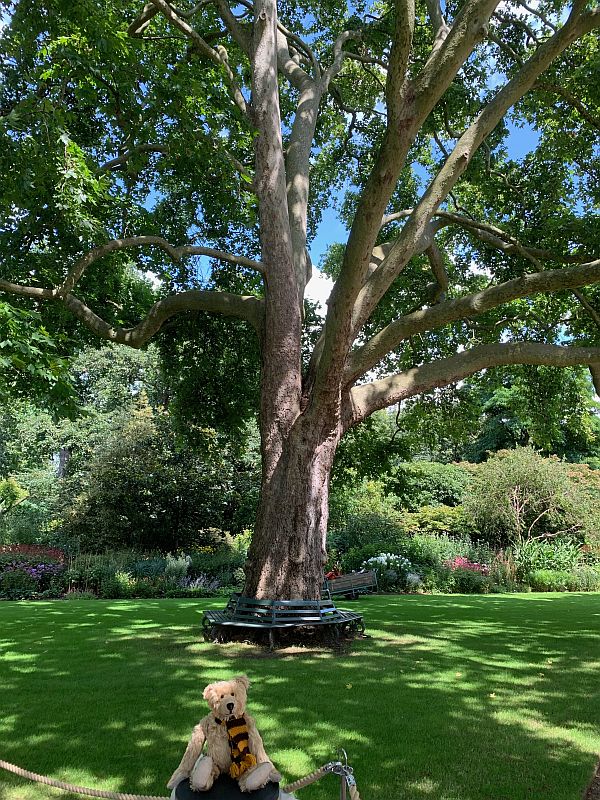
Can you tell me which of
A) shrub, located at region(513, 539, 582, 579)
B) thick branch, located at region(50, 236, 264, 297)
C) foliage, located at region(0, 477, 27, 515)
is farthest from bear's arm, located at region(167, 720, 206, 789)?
foliage, located at region(0, 477, 27, 515)

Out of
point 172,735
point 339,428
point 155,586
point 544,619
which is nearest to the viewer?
point 172,735

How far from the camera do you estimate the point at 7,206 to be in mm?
8914

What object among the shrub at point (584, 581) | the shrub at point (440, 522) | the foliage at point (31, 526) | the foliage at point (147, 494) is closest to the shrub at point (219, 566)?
the foliage at point (147, 494)

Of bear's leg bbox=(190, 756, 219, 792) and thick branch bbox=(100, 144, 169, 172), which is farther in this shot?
thick branch bbox=(100, 144, 169, 172)

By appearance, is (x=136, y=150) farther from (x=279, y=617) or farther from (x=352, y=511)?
(x=352, y=511)

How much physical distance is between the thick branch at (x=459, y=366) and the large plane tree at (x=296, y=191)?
0.03m

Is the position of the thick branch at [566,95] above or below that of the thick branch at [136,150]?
above

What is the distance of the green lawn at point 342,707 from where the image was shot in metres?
3.70

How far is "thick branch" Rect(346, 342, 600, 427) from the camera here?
8273 millimetres

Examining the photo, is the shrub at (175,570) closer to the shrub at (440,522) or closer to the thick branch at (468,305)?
the shrub at (440,522)

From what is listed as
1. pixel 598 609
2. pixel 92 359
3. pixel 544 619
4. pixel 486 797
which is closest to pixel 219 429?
pixel 544 619

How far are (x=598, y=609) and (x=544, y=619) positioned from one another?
266cm

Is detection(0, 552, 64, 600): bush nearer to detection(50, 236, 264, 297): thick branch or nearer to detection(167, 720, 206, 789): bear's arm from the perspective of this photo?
detection(50, 236, 264, 297): thick branch

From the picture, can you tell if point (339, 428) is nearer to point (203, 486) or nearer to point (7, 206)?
point (7, 206)
